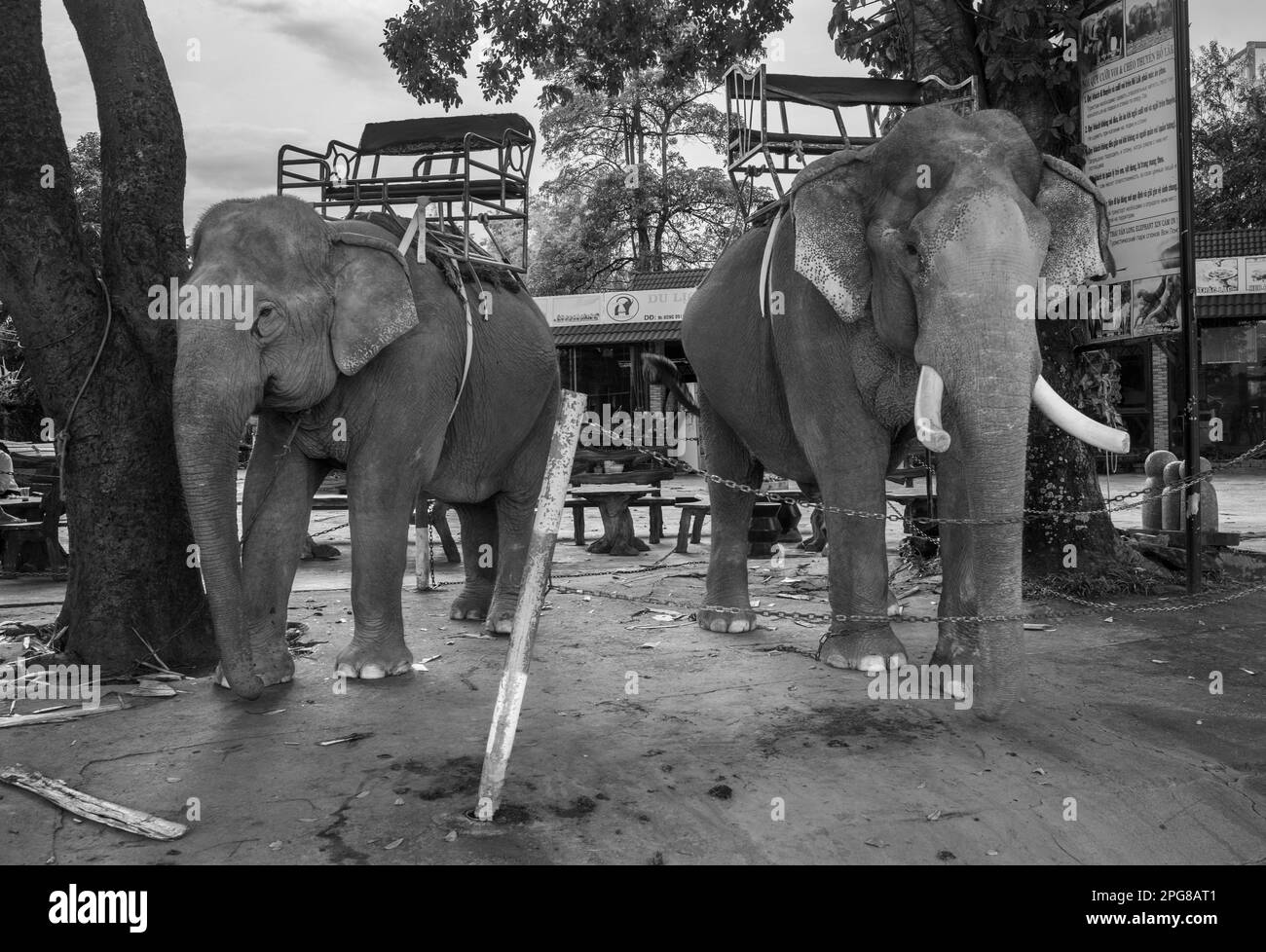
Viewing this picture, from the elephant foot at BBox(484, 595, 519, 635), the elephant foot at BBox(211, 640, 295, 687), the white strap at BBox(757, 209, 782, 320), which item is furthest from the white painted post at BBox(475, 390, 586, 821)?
the elephant foot at BBox(484, 595, 519, 635)

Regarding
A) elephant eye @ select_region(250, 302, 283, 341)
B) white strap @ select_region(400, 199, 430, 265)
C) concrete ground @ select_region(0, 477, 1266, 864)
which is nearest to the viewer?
concrete ground @ select_region(0, 477, 1266, 864)

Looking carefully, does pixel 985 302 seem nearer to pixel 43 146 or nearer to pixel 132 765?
pixel 132 765

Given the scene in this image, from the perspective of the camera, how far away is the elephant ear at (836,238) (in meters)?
5.51

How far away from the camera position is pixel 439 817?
3.62 metres

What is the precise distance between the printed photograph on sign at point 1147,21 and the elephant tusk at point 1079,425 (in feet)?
13.7

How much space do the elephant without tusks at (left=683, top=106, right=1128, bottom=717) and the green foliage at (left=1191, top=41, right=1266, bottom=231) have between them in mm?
25811

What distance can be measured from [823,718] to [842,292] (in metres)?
2.15

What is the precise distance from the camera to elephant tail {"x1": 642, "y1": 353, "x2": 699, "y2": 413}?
968 centimetres

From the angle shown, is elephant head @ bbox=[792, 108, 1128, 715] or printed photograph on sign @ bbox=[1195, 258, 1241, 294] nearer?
elephant head @ bbox=[792, 108, 1128, 715]

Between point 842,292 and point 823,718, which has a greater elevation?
point 842,292

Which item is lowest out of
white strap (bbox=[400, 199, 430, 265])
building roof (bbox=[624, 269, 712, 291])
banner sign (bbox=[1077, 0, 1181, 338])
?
white strap (bbox=[400, 199, 430, 265])

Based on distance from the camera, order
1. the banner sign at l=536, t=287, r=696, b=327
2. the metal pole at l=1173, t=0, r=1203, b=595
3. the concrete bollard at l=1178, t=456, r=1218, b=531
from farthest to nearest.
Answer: the banner sign at l=536, t=287, r=696, b=327
the concrete bollard at l=1178, t=456, r=1218, b=531
the metal pole at l=1173, t=0, r=1203, b=595

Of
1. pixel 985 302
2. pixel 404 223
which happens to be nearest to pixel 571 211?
pixel 404 223

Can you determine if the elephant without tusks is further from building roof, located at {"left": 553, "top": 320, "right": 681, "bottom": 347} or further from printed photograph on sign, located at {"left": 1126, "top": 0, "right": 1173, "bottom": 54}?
building roof, located at {"left": 553, "top": 320, "right": 681, "bottom": 347}
